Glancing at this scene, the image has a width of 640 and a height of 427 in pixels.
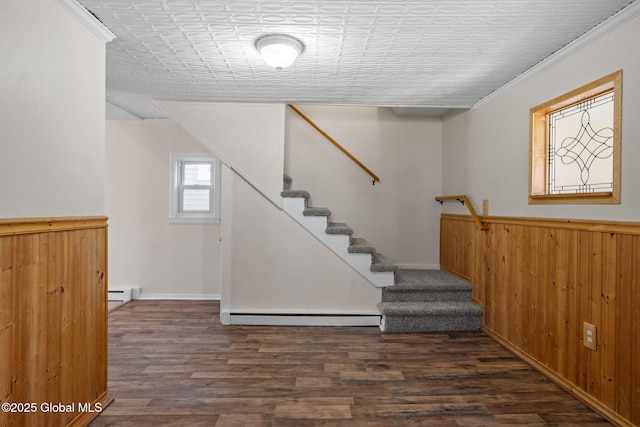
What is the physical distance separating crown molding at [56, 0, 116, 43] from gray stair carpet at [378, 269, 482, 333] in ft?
10.8

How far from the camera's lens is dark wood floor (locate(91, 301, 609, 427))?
205 cm

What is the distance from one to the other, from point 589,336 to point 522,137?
1.65m

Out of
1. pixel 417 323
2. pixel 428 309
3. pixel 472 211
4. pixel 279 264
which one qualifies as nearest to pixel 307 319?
pixel 279 264

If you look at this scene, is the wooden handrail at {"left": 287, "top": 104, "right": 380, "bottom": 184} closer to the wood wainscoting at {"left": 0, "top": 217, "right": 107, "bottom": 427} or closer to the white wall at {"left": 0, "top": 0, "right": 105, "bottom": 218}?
the white wall at {"left": 0, "top": 0, "right": 105, "bottom": 218}

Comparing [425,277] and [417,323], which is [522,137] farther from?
[417,323]

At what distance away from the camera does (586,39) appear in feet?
7.21

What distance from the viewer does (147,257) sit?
4.54 meters

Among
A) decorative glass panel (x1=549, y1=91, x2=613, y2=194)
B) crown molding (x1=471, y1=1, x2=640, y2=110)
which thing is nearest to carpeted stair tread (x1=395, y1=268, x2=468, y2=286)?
decorative glass panel (x1=549, y1=91, x2=613, y2=194)

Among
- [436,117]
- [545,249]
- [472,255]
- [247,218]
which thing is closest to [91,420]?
[247,218]

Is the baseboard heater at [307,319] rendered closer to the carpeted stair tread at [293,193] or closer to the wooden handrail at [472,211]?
the carpeted stair tread at [293,193]

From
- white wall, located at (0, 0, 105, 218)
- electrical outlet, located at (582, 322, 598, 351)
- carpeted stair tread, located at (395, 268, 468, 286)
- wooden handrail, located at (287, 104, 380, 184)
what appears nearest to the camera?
white wall, located at (0, 0, 105, 218)

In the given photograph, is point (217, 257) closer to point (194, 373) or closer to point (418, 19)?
point (194, 373)

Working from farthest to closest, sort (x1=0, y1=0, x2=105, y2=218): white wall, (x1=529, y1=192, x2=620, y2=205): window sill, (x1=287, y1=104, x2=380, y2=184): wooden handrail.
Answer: (x1=287, y1=104, x2=380, y2=184): wooden handrail → (x1=529, y1=192, x2=620, y2=205): window sill → (x1=0, y1=0, x2=105, y2=218): white wall

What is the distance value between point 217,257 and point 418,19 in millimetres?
3739
